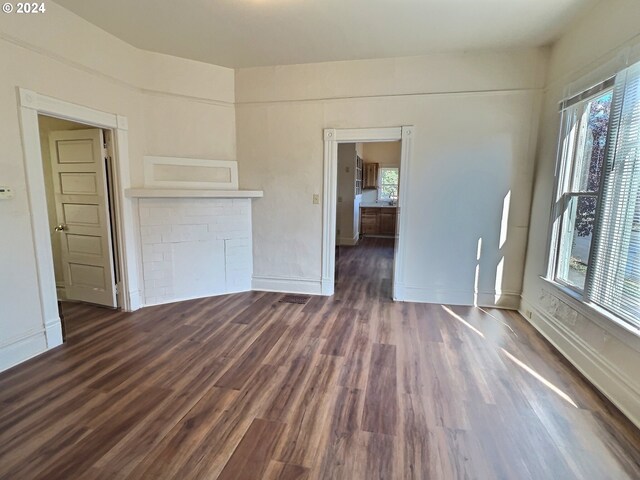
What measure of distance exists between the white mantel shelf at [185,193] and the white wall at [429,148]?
0.71 ft

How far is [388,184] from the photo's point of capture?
973cm

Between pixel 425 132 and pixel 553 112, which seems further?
pixel 425 132

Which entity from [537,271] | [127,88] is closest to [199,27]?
[127,88]

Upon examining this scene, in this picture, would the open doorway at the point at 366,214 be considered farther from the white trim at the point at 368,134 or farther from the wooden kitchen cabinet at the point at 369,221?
the white trim at the point at 368,134

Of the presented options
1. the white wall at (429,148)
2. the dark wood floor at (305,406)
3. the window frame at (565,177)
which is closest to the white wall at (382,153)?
the white wall at (429,148)

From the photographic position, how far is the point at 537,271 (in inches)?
137

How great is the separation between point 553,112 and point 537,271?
1.65 m

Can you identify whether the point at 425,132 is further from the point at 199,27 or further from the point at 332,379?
the point at 332,379

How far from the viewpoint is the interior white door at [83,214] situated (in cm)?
361

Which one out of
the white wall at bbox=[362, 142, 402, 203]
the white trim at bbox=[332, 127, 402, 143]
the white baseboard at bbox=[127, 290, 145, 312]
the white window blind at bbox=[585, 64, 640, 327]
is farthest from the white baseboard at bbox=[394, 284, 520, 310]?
the white wall at bbox=[362, 142, 402, 203]

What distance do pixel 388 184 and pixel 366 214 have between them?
48.3 inches

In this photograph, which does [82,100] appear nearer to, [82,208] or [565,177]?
[82,208]

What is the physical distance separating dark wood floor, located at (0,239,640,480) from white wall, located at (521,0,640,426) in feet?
0.55

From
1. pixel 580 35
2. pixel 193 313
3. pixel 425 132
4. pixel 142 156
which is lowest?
pixel 193 313
